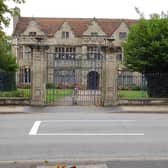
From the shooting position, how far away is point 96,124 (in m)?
17.8

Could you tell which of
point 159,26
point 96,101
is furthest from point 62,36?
point 96,101

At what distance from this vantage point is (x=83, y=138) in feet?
45.6

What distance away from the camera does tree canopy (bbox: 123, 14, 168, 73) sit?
32.6 m

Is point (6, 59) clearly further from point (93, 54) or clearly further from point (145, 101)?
point (145, 101)

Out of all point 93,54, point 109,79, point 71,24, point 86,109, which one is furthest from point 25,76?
point 71,24

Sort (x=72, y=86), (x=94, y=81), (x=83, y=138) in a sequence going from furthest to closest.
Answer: (x=72, y=86) → (x=94, y=81) → (x=83, y=138)

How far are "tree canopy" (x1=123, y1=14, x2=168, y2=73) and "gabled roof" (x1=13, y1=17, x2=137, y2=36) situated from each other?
124 ft

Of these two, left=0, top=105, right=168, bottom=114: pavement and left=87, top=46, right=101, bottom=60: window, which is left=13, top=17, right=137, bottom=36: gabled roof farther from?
left=0, top=105, right=168, bottom=114: pavement

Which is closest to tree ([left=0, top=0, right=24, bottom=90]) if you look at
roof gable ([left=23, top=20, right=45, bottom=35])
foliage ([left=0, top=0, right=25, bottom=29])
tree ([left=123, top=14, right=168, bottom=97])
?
foliage ([left=0, top=0, right=25, bottom=29])

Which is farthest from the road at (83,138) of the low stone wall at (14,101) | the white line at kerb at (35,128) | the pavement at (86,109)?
the low stone wall at (14,101)

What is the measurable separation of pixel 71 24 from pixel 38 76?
1967 inches

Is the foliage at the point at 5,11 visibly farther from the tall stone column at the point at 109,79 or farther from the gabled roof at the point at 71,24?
the gabled roof at the point at 71,24

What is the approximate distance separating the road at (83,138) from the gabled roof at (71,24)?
177ft

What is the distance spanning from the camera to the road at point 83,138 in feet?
36.5
